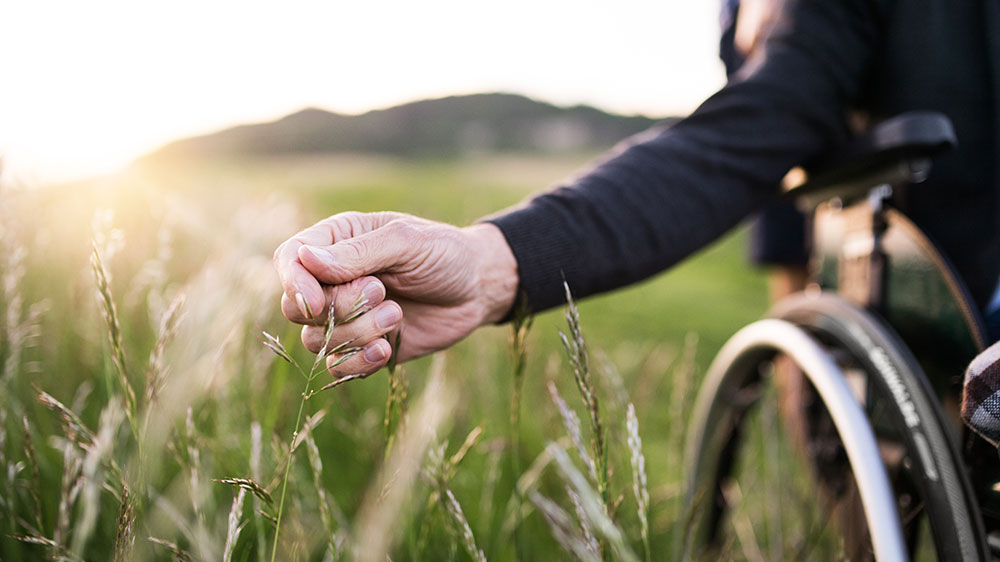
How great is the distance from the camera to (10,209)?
3.61 feet

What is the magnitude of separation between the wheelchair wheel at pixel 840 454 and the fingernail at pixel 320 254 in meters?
0.50

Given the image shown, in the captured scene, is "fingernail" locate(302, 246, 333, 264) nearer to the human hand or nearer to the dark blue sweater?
the human hand

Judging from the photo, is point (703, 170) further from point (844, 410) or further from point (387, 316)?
point (387, 316)

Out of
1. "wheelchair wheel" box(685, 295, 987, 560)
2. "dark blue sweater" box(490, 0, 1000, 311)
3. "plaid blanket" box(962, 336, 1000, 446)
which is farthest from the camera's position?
"dark blue sweater" box(490, 0, 1000, 311)

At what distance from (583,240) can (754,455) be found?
1437mm

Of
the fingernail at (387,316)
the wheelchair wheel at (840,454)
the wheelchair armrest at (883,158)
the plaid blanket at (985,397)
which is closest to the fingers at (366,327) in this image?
the fingernail at (387,316)

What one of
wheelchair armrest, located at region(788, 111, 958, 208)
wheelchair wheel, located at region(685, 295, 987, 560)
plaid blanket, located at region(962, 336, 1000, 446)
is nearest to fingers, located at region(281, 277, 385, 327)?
wheelchair wheel, located at region(685, 295, 987, 560)

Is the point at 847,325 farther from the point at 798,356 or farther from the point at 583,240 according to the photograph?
the point at 583,240

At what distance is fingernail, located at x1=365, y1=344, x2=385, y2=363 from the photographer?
725 millimetres

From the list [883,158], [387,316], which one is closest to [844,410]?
[883,158]

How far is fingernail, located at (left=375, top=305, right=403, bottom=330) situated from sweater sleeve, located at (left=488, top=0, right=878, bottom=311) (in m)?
0.28

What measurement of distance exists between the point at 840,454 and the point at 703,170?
0.61 metres

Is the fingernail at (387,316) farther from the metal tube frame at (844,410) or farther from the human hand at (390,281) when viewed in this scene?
the metal tube frame at (844,410)

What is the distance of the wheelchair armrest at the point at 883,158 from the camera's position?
967mm
